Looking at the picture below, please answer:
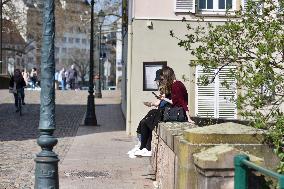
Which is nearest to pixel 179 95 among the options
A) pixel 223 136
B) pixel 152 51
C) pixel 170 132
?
pixel 170 132

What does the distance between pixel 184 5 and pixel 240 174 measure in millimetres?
13721

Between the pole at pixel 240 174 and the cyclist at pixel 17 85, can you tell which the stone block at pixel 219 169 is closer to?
the pole at pixel 240 174

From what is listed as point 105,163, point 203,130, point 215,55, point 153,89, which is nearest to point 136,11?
point 153,89

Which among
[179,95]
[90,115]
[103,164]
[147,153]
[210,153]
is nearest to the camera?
[210,153]

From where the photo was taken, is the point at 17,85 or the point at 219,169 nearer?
the point at 219,169

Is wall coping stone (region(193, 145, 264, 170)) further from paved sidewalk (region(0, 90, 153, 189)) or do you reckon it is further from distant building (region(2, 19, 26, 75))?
distant building (region(2, 19, 26, 75))

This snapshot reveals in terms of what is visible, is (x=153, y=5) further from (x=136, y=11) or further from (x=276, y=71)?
(x=276, y=71)

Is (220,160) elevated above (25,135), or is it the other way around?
(220,160)

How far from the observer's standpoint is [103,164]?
12055mm

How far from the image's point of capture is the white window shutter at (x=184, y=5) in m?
17.8

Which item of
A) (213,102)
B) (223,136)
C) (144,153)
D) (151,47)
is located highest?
(151,47)

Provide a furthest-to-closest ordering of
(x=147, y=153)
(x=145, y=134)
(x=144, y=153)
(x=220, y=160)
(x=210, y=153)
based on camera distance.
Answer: (x=144, y=153), (x=147, y=153), (x=145, y=134), (x=210, y=153), (x=220, y=160)

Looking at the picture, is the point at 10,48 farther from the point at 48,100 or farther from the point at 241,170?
the point at 241,170

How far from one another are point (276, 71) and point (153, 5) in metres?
11.0
